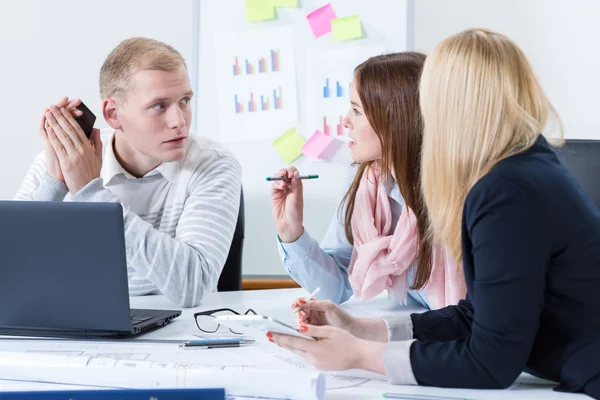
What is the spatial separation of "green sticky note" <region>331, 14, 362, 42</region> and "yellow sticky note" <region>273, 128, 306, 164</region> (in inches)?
15.0

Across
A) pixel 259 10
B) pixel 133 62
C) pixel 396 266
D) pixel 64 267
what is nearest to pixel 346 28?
pixel 259 10

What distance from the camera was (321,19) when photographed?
269 cm

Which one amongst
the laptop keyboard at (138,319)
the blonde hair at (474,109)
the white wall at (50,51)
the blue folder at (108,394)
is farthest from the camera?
the white wall at (50,51)

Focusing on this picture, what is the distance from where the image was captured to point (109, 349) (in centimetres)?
124

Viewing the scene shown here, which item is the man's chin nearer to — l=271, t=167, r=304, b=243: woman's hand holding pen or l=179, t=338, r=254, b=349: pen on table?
l=271, t=167, r=304, b=243: woman's hand holding pen

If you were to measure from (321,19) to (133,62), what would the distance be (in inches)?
41.3

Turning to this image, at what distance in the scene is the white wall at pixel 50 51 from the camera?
2881 millimetres

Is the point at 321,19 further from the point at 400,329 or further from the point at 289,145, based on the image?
the point at 400,329

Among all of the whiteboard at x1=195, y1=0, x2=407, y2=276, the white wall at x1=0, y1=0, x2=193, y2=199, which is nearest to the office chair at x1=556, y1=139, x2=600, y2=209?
the whiteboard at x1=195, y1=0, x2=407, y2=276

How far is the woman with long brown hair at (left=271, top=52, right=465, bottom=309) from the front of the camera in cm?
162

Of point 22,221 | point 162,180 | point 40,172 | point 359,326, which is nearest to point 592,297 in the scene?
point 359,326

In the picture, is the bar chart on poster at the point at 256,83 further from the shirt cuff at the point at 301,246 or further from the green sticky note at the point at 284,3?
the shirt cuff at the point at 301,246

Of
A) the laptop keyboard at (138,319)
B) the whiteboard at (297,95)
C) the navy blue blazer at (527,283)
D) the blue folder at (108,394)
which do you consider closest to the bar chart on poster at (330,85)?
the whiteboard at (297,95)

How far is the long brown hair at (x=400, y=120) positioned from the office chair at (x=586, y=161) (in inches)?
19.3
